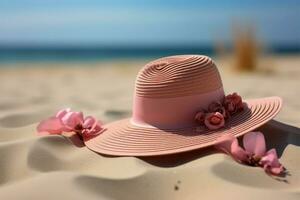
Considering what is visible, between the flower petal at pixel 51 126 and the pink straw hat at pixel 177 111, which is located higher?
the pink straw hat at pixel 177 111

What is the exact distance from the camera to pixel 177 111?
1.95 m

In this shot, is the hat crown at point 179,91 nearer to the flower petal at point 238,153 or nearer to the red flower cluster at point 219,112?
the red flower cluster at point 219,112

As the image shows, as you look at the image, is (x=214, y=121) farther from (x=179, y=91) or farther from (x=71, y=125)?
(x=71, y=125)

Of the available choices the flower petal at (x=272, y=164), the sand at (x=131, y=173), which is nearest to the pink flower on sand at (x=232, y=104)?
the sand at (x=131, y=173)

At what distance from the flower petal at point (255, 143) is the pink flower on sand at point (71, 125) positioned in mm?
677

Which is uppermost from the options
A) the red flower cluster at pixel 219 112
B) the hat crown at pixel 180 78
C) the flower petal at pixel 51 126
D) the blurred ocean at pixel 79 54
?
the hat crown at pixel 180 78

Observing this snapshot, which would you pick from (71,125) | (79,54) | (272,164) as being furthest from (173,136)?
(79,54)

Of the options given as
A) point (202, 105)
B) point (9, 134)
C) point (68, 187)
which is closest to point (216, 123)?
point (202, 105)

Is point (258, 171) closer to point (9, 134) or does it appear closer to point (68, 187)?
point (68, 187)

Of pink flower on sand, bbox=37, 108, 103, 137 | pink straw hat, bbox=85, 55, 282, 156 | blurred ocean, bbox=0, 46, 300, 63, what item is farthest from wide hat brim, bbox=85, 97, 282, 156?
blurred ocean, bbox=0, 46, 300, 63

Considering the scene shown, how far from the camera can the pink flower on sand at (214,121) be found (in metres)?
1.89

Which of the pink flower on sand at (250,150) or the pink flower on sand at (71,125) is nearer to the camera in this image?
the pink flower on sand at (250,150)

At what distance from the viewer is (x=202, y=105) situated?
6.43ft

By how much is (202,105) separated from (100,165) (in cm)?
43
